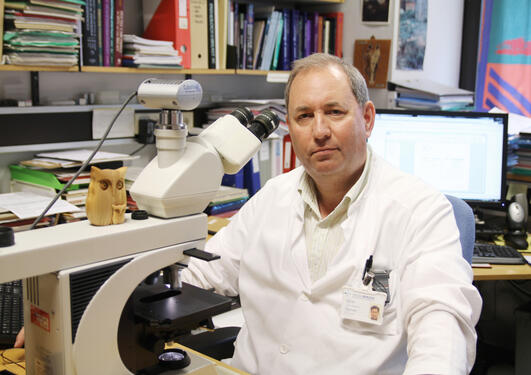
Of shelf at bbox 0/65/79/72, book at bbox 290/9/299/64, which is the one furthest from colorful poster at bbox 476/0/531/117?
shelf at bbox 0/65/79/72

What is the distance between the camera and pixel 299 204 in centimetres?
158

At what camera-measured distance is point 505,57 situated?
3.82 meters

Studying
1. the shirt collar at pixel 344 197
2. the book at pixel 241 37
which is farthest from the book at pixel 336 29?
the shirt collar at pixel 344 197

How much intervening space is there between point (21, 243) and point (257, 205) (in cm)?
83

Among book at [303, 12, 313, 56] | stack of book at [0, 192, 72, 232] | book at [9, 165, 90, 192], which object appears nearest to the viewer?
stack of book at [0, 192, 72, 232]

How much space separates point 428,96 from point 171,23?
54.6 inches

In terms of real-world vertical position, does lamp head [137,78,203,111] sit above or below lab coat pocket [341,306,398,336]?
above

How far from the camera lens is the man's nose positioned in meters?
1.46

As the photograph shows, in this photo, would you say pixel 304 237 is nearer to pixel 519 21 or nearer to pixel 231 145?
pixel 231 145

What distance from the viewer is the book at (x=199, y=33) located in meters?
2.50

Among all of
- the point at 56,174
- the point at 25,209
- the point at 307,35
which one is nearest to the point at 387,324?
the point at 25,209

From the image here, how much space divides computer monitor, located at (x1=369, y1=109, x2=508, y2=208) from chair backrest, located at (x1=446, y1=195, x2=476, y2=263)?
81cm

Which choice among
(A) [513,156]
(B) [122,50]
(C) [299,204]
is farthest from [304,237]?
(A) [513,156]

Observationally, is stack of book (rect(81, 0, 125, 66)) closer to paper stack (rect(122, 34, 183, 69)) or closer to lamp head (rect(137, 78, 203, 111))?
paper stack (rect(122, 34, 183, 69))
